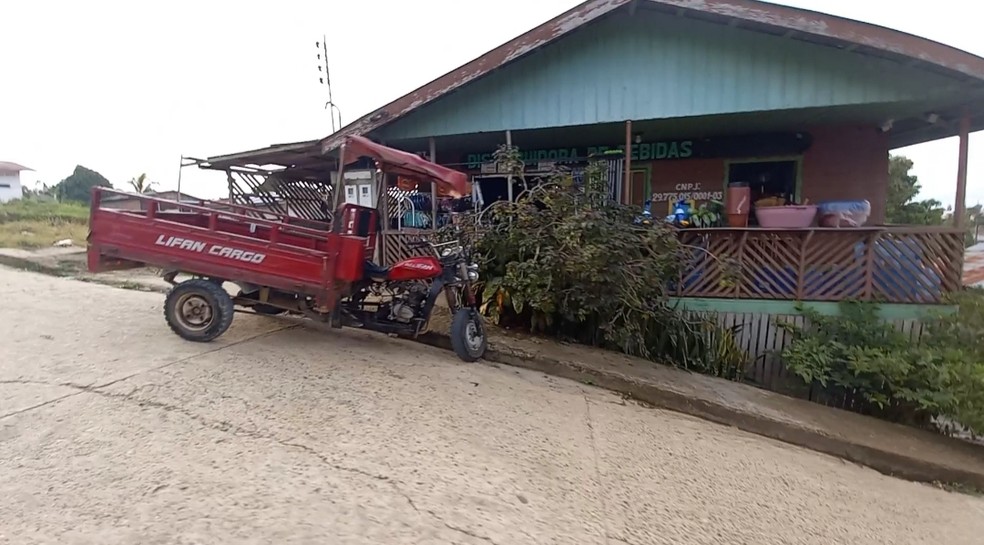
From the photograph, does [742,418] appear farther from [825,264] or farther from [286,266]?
[286,266]

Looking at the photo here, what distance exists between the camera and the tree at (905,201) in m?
15.2

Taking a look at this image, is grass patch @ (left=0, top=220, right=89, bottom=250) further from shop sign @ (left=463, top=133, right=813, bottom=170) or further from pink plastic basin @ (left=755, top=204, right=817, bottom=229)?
pink plastic basin @ (left=755, top=204, right=817, bottom=229)

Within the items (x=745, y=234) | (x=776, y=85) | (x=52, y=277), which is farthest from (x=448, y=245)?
(x=52, y=277)

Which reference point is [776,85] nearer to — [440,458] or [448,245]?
[448,245]

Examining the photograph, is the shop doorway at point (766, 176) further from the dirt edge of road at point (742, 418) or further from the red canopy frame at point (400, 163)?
the red canopy frame at point (400, 163)

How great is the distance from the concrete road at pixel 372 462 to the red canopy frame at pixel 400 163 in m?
1.90

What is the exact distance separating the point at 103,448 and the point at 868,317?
25.8 ft

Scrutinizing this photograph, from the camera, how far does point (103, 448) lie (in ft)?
9.42

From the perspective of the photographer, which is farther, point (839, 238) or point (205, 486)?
point (839, 238)

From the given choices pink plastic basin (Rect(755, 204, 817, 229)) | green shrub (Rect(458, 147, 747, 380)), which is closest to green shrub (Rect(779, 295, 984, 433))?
green shrub (Rect(458, 147, 747, 380))

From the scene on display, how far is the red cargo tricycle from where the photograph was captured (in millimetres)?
4934

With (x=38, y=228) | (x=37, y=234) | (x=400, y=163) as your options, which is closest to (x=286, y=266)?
(x=400, y=163)

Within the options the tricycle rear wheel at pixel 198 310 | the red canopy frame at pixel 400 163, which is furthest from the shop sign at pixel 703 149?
the tricycle rear wheel at pixel 198 310

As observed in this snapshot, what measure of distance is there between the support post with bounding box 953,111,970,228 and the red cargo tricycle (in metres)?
6.48
